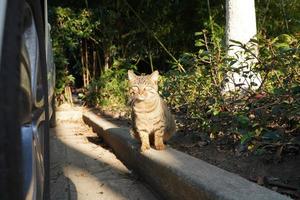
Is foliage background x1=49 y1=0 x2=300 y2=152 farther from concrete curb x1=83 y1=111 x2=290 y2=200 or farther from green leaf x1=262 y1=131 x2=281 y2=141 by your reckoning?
green leaf x1=262 y1=131 x2=281 y2=141

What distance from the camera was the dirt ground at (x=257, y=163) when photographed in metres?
2.98

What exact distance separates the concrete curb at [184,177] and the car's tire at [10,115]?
4.42ft

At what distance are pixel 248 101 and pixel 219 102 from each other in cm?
40

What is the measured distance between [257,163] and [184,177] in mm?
673

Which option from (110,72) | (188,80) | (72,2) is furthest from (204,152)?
(72,2)

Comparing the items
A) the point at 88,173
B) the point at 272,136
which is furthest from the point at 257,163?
the point at 88,173

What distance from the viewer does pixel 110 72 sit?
8523 mm

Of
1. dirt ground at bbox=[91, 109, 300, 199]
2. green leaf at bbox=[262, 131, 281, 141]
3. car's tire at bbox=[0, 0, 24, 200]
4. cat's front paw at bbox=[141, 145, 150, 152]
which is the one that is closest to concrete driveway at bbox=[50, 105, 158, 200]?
cat's front paw at bbox=[141, 145, 150, 152]

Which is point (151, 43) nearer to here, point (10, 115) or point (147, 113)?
point (147, 113)

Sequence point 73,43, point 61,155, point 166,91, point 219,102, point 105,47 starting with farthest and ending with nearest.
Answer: point 105,47 → point 73,43 → point 166,91 → point 61,155 → point 219,102

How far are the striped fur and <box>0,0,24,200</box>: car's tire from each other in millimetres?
2625

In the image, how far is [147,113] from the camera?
4051 millimetres

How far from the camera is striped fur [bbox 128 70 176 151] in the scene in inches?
159

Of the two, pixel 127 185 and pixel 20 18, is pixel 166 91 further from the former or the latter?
pixel 20 18
